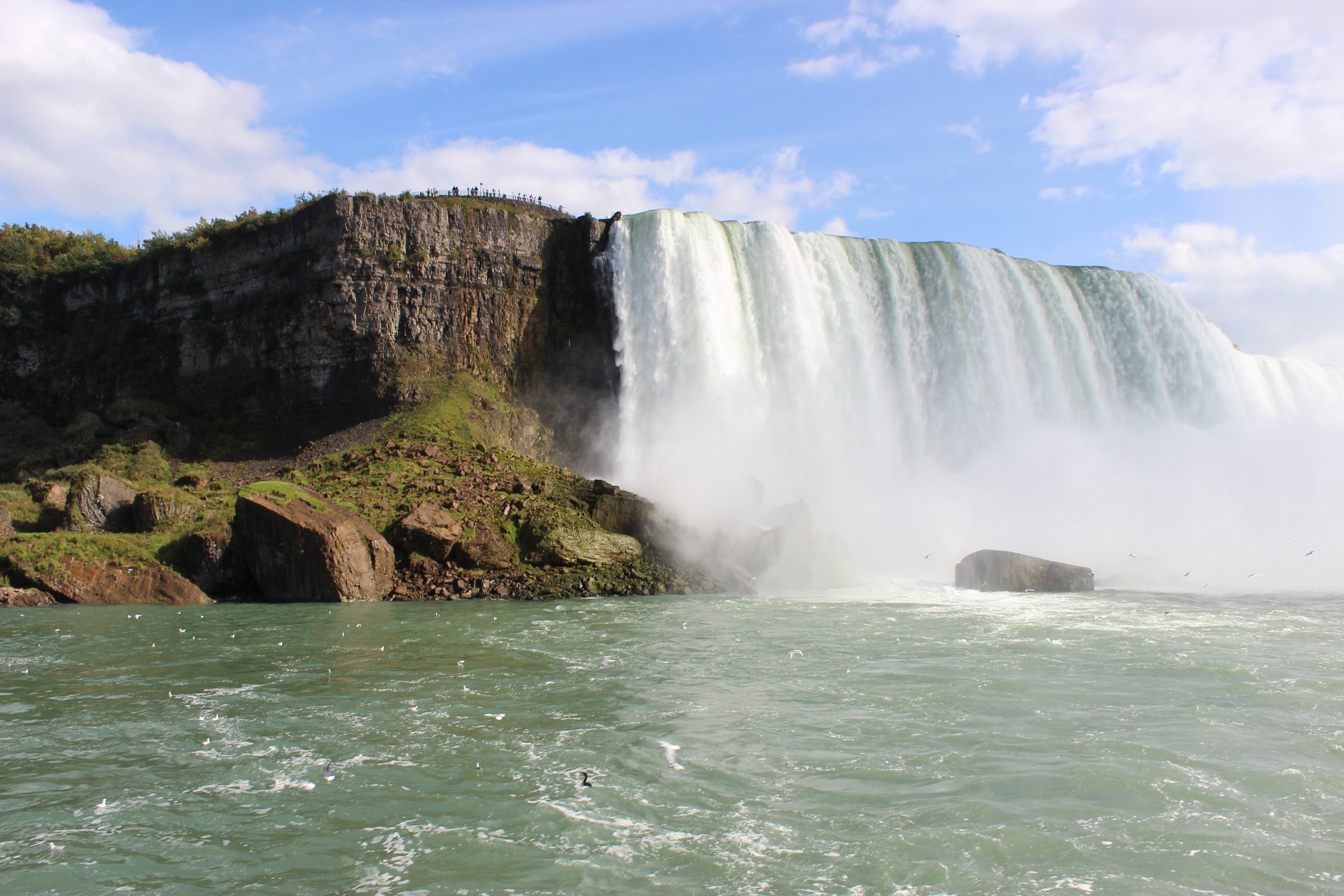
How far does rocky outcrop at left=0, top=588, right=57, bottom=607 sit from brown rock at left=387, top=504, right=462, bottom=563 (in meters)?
7.51

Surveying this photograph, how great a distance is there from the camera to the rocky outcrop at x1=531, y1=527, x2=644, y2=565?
21.8 meters

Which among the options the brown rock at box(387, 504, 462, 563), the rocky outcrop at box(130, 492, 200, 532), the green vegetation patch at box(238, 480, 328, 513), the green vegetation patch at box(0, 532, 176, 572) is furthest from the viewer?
the rocky outcrop at box(130, 492, 200, 532)

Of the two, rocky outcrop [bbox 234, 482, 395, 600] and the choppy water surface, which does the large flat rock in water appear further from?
rocky outcrop [bbox 234, 482, 395, 600]

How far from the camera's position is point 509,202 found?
3709 centimetres

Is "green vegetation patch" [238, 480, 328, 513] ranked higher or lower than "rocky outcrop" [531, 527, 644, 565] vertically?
higher

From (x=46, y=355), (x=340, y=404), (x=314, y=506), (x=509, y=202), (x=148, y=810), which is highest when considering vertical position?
(x=509, y=202)

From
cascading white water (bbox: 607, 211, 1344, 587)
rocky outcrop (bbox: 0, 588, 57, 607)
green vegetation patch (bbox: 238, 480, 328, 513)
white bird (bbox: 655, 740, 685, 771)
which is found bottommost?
rocky outcrop (bbox: 0, 588, 57, 607)

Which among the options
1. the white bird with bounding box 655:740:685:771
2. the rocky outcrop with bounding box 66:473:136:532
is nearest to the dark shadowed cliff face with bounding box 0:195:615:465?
the rocky outcrop with bounding box 66:473:136:532

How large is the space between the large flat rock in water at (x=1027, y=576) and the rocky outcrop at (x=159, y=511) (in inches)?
834

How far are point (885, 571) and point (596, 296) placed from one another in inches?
676

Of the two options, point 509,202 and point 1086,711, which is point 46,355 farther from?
point 1086,711

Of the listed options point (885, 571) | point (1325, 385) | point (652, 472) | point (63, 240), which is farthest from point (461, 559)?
point (1325, 385)

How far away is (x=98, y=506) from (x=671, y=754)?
22.7 meters

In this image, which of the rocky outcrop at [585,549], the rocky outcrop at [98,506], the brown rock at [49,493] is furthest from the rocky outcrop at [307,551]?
the brown rock at [49,493]
